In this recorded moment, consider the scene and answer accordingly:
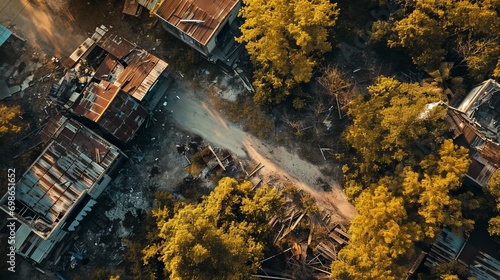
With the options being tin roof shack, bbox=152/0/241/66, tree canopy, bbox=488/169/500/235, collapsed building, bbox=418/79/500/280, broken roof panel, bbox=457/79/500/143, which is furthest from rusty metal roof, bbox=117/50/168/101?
tree canopy, bbox=488/169/500/235

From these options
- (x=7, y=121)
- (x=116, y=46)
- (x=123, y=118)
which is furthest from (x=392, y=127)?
(x=7, y=121)

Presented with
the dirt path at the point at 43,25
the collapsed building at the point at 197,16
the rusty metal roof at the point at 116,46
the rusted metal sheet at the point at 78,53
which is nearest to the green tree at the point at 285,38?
the collapsed building at the point at 197,16

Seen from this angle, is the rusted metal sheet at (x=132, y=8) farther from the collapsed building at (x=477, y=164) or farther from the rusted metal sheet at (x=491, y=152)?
the rusted metal sheet at (x=491, y=152)

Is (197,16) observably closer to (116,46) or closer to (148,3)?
(148,3)

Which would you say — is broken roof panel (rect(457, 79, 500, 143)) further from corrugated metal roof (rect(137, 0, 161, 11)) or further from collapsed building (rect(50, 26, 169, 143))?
corrugated metal roof (rect(137, 0, 161, 11))

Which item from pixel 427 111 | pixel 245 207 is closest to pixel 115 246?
pixel 245 207

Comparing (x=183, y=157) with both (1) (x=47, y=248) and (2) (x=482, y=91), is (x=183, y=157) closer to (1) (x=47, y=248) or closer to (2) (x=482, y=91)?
(1) (x=47, y=248)
